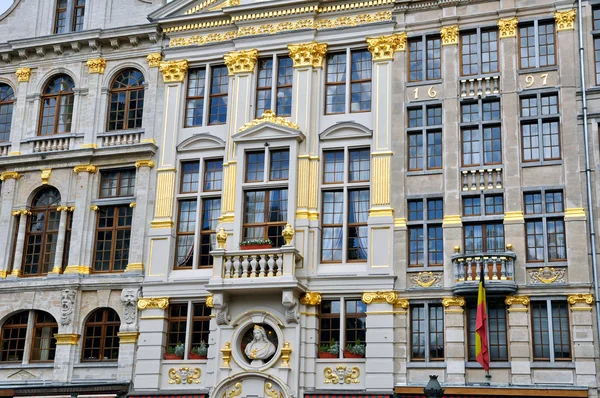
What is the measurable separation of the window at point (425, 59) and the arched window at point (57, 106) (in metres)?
15.0

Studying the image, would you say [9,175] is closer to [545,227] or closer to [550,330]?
[545,227]

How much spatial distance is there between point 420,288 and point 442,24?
33.7 feet

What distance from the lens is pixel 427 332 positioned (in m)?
30.3

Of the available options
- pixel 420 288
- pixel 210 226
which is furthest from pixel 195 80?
pixel 420 288

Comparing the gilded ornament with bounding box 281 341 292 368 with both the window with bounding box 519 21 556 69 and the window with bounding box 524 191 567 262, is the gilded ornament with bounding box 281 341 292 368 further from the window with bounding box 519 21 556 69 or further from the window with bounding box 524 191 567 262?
the window with bounding box 519 21 556 69

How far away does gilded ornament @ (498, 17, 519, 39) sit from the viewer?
32.1m

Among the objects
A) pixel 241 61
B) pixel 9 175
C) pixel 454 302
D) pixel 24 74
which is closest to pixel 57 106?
pixel 24 74

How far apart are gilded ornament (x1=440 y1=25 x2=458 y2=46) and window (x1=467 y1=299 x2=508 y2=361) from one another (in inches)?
394

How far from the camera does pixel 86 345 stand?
112 ft

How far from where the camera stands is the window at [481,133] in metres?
31.5

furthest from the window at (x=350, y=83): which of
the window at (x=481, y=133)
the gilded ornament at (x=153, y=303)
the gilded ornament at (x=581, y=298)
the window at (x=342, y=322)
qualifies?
the gilded ornament at (x=581, y=298)

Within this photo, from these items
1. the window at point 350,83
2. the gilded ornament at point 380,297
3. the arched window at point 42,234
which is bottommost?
the gilded ornament at point 380,297

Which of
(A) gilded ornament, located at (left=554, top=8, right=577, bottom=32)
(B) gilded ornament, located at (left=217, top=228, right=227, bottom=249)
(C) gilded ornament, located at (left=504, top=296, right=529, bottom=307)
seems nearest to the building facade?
(C) gilded ornament, located at (left=504, top=296, right=529, bottom=307)

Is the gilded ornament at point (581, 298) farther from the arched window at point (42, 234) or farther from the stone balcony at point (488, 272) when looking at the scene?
the arched window at point (42, 234)
